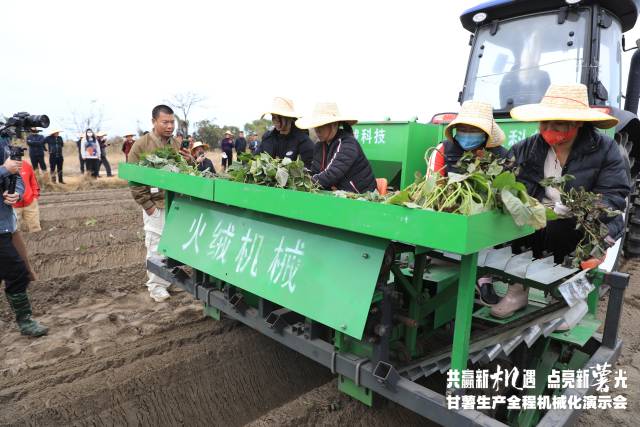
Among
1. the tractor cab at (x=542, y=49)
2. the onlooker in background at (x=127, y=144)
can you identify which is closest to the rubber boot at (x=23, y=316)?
the tractor cab at (x=542, y=49)

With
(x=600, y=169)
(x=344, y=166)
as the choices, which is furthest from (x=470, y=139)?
(x=344, y=166)

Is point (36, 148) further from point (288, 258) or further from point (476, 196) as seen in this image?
point (476, 196)

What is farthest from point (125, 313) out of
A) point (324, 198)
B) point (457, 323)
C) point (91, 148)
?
point (91, 148)

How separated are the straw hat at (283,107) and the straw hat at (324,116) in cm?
45

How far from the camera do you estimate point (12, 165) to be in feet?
10.8

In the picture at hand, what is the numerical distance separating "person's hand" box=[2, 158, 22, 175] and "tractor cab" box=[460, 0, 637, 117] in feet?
14.1

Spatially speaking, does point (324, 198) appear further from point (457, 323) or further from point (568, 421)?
point (568, 421)

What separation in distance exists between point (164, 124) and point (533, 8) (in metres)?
3.75

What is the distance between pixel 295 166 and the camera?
8.09ft

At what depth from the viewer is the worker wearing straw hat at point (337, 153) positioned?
129 inches

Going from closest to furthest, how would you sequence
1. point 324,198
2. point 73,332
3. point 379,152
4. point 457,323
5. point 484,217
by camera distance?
point 484,217
point 457,323
point 324,198
point 73,332
point 379,152

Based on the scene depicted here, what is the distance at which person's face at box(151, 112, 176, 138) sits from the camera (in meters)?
4.29

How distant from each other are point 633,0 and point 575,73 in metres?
0.97

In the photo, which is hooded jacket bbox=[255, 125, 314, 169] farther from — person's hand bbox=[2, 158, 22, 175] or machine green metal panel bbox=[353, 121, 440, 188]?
person's hand bbox=[2, 158, 22, 175]
